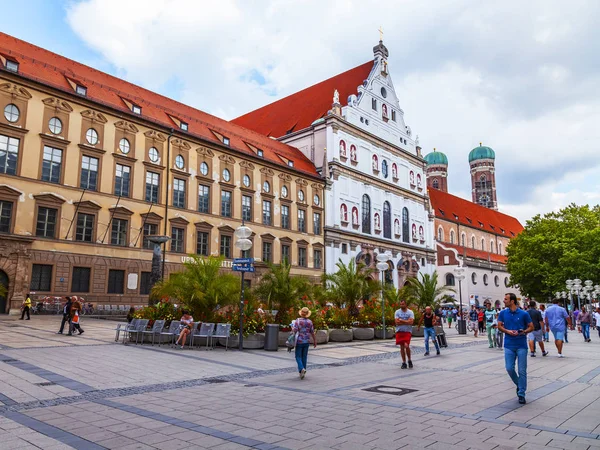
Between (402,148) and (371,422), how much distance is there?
58.2 meters

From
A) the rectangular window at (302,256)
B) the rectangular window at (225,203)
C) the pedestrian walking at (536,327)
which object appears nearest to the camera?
the pedestrian walking at (536,327)

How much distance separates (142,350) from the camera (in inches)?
601

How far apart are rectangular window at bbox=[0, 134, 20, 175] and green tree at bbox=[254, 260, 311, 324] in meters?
18.5

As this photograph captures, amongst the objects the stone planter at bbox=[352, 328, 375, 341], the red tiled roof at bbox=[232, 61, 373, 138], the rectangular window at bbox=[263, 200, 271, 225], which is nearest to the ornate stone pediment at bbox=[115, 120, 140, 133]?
the rectangular window at bbox=[263, 200, 271, 225]

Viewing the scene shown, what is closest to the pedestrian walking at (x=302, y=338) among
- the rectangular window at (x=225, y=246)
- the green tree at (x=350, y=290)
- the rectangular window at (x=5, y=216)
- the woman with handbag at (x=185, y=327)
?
the woman with handbag at (x=185, y=327)

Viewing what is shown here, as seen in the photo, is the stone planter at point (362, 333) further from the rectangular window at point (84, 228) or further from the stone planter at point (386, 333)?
the rectangular window at point (84, 228)

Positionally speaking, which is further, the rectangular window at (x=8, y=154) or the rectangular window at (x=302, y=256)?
the rectangular window at (x=302, y=256)

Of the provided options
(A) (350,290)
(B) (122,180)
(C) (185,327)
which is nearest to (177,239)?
(B) (122,180)

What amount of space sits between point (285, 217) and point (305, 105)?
19610mm

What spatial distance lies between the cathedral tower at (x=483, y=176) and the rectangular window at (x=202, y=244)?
94.2 meters

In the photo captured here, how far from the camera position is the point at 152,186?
117 feet

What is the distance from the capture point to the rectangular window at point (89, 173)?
31688mm

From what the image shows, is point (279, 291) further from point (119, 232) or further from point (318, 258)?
point (318, 258)

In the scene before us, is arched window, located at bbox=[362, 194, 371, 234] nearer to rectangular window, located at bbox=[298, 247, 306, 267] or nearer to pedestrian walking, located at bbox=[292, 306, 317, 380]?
rectangular window, located at bbox=[298, 247, 306, 267]
